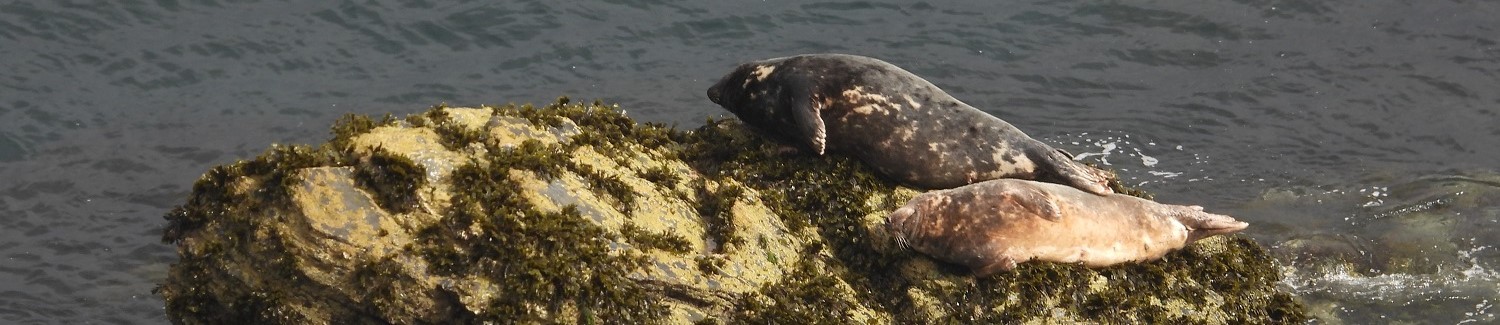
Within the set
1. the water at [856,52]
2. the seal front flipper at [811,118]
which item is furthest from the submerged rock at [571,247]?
the water at [856,52]

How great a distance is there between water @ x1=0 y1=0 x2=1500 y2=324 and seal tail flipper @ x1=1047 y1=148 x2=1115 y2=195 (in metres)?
2.20

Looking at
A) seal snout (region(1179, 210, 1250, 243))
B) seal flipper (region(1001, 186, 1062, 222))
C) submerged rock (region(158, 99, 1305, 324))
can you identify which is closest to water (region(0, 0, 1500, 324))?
seal snout (region(1179, 210, 1250, 243))

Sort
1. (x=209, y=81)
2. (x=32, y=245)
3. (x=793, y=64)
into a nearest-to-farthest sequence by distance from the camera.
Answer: (x=793, y=64)
(x=32, y=245)
(x=209, y=81)

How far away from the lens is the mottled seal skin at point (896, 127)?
803cm

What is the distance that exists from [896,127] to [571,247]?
102 inches

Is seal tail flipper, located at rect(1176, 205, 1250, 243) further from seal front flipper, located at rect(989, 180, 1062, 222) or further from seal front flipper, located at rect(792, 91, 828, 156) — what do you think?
seal front flipper, located at rect(792, 91, 828, 156)

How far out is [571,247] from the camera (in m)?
6.30

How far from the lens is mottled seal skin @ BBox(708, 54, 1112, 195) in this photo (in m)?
8.03

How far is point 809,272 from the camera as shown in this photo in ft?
22.9

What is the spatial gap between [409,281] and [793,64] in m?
3.18

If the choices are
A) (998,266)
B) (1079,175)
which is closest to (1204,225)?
(1079,175)

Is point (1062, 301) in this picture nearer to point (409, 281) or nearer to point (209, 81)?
point (409, 281)

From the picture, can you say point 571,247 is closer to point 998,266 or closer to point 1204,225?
point 998,266

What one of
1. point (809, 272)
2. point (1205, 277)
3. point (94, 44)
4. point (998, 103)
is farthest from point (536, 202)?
point (94, 44)
